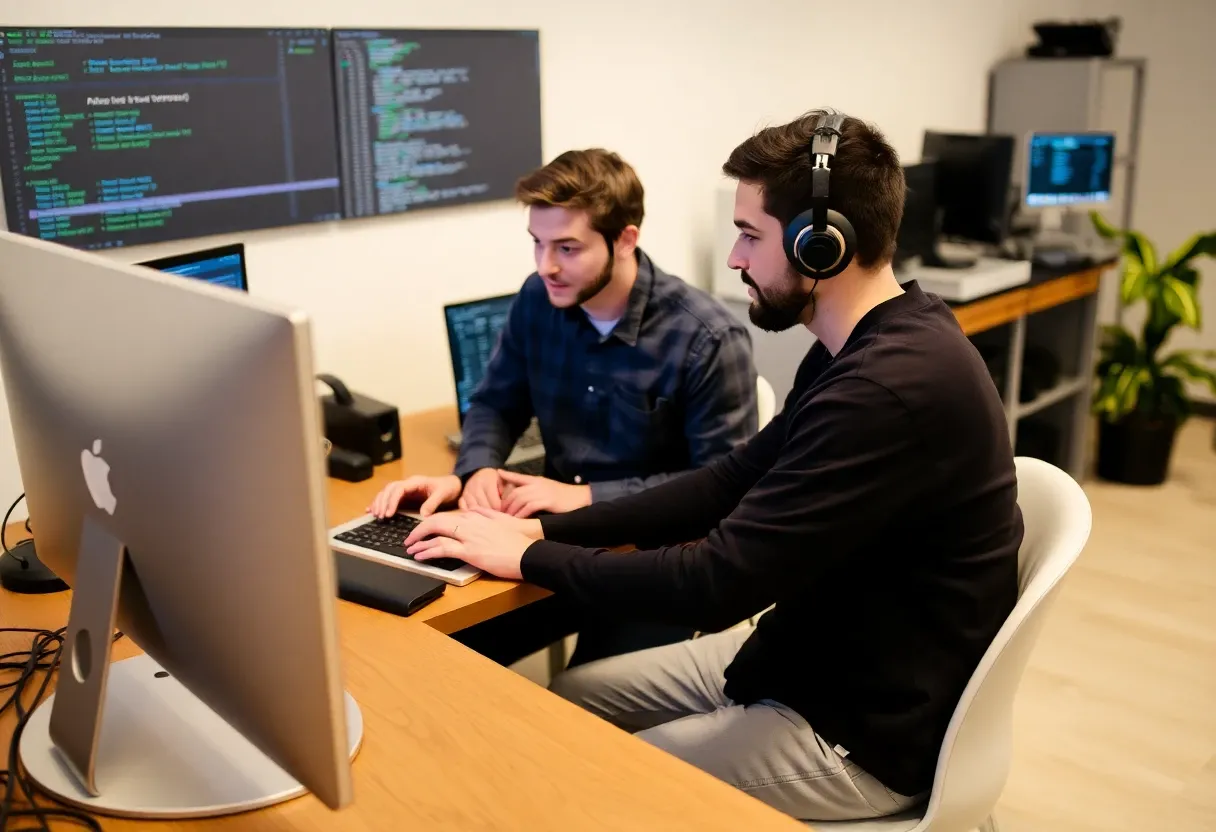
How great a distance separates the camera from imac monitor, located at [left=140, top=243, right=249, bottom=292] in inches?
73.4

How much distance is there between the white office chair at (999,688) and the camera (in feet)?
4.53

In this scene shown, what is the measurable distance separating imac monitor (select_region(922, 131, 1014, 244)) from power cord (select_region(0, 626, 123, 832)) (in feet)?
10.9

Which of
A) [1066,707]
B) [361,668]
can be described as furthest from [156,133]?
[1066,707]

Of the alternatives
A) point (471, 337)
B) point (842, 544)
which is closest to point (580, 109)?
point (471, 337)

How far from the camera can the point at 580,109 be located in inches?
118

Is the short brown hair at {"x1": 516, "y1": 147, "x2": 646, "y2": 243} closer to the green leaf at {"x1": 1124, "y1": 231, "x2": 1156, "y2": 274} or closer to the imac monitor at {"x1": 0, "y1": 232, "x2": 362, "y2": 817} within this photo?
the imac monitor at {"x1": 0, "y1": 232, "x2": 362, "y2": 817}

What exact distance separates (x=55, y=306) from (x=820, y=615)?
38.8 inches

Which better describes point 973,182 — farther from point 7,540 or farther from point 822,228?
point 7,540

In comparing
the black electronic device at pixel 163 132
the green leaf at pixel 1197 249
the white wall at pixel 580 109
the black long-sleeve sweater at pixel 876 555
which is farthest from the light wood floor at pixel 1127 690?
the black electronic device at pixel 163 132

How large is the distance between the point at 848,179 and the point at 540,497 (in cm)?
72

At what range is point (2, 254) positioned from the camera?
3.81 ft

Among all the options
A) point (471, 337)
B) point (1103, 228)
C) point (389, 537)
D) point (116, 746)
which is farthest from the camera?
point (1103, 228)

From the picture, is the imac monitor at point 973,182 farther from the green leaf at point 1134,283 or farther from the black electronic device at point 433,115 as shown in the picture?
the black electronic device at point 433,115

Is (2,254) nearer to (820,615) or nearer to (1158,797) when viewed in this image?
(820,615)
